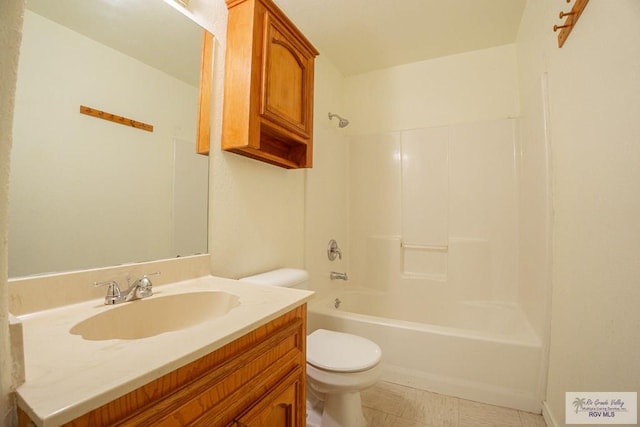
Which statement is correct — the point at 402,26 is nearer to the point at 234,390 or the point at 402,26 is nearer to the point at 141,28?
the point at 141,28

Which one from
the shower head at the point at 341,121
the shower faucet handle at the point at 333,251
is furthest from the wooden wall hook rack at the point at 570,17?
the shower faucet handle at the point at 333,251

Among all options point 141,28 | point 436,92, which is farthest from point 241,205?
point 436,92

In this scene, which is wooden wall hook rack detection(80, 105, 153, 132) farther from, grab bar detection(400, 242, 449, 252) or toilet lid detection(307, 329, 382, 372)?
grab bar detection(400, 242, 449, 252)

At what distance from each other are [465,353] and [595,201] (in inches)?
40.3

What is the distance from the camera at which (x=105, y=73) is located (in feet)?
2.90

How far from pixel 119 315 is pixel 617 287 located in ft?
4.90

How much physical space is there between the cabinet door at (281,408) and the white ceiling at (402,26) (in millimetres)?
2037

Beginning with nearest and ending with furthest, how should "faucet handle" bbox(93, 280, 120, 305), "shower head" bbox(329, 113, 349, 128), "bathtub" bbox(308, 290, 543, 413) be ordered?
"faucet handle" bbox(93, 280, 120, 305)
"bathtub" bbox(308, 290, 543, 413)
"shower head" bbox(329, 113, 349, 128)

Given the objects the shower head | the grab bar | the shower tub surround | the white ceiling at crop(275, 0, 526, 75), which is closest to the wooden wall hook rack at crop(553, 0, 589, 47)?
the white ceiling at crop(275, 0, 526, 75)

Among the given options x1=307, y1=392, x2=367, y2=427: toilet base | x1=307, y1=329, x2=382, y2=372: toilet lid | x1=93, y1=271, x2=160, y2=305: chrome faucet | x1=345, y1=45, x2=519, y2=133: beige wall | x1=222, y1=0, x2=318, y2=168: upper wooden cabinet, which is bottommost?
x1=307, y1=392, x2=367, y2=427: toilet base

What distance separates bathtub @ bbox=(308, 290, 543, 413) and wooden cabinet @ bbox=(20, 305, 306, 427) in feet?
3.03

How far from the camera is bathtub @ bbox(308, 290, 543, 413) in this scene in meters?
1.41

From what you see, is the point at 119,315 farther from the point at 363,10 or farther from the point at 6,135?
the point at 363,10

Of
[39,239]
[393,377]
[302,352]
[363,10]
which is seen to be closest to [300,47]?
[363,10]
